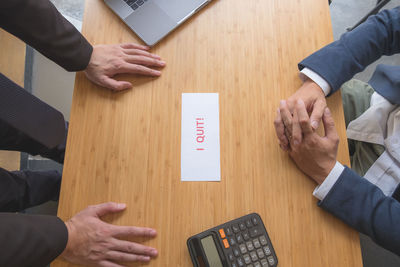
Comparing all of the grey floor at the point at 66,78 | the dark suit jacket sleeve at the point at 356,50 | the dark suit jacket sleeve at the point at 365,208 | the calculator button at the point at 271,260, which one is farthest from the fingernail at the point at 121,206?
the grey floor at the point at 66,78

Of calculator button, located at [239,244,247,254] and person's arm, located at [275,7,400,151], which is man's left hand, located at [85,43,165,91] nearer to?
person's arm, located at [275,7,400,151]

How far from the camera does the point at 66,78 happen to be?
132 cm

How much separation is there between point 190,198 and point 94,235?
0.73 feet

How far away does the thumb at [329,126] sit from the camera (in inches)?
24.2

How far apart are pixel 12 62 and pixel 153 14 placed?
961mm

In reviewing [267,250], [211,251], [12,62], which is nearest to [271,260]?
[267,250]

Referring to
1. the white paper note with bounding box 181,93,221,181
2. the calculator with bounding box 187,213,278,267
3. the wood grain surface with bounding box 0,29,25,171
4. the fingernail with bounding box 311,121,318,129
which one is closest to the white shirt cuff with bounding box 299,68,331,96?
the fingernail with bounding box 311,121,318,129

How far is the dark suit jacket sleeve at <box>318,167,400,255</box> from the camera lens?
566mm

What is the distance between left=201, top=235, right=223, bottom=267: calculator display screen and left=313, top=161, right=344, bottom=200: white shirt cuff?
250 millimetres

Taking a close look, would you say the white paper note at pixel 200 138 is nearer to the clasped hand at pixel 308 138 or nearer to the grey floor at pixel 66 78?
the clasped hand at pixel 308 138

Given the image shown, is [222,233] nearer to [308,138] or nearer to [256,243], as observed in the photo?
[256,243]

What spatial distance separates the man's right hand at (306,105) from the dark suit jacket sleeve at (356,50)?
1.6 inches

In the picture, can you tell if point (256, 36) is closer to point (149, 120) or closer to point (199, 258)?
point (149, 120)

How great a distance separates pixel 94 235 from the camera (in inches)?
23.3
